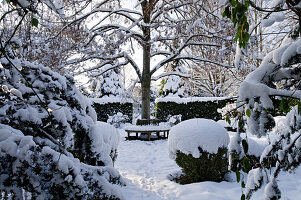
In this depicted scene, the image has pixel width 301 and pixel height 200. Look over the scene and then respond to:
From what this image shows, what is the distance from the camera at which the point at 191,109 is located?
14.4m

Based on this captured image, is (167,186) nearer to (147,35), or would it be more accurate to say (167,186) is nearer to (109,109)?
(147,35)

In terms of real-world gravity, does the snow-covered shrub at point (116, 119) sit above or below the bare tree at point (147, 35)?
below

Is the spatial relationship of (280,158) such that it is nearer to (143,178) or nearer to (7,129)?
(7,129)

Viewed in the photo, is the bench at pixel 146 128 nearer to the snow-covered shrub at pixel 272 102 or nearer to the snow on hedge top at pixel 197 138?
the snow on hedge top at pixel 197 138

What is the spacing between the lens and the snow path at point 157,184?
4042mm

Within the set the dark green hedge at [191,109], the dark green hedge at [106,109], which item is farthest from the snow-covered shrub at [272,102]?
the dark green hedge at [106,109]

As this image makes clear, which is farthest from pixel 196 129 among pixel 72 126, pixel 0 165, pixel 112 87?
pixel 112 87

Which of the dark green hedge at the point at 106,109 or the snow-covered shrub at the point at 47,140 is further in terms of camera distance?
the dark green hedge at the point at 106,109

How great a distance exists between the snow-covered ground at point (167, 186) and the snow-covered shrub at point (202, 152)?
0.84ft

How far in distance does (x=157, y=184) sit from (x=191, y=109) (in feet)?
32.9

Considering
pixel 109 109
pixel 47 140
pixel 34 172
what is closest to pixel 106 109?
pixel 109 109

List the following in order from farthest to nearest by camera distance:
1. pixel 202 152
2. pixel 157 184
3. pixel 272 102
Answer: pixel 157 184, pixel 202 152, pixel 272 102

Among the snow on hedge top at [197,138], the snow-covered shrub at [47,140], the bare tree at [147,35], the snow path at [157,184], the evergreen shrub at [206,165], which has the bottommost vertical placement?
the snow path at [157,184]

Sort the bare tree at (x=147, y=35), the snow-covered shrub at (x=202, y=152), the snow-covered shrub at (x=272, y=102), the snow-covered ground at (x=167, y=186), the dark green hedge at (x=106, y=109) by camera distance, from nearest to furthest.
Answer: the snow-covered shrub at (x=272, y=102) → the snow-covered ground at (x=167, y=186) → the snow-covered shrub at (x=202, y=152) → the bare tree at (x=147, y=35) → the dark green hedge at (x=106, y=109)
